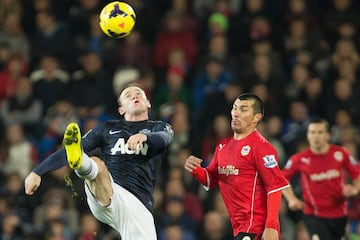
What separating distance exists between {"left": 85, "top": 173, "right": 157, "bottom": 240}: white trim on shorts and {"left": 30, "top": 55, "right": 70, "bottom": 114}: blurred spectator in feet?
20.2

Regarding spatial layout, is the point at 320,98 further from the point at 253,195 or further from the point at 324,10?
the point at 253,195

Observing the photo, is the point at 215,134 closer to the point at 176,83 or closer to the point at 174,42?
the point at 176,83

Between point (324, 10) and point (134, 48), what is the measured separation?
3459mm

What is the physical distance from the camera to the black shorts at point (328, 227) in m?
10.6

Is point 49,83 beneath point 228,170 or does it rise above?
above

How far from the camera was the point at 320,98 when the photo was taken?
14.7 metres

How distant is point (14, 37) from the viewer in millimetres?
15805

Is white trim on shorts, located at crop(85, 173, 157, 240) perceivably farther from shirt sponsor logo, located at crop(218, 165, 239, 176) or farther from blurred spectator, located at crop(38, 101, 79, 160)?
blurred spectator, located at crop(38, 101, 79, 160)

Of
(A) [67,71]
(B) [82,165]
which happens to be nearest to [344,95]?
(A) [67,71]

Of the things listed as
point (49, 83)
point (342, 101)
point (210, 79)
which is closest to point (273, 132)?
point (342, 101)

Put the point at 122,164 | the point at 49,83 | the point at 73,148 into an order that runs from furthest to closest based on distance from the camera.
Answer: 1. the point at 49,83
2. the point at 122,164
3. the point at 73,148

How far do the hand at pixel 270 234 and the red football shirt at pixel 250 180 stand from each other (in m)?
0.28

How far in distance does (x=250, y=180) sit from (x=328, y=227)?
7.91 ft

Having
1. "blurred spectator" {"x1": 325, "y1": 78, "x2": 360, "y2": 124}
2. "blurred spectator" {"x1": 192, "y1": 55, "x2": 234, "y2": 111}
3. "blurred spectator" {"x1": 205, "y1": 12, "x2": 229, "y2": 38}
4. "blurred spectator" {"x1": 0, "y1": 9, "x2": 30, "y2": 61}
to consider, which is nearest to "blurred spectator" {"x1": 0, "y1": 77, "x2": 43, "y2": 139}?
"blurred spectator" {"x1": 0, "y1": 9, "x2": 30, "y2": 61}
